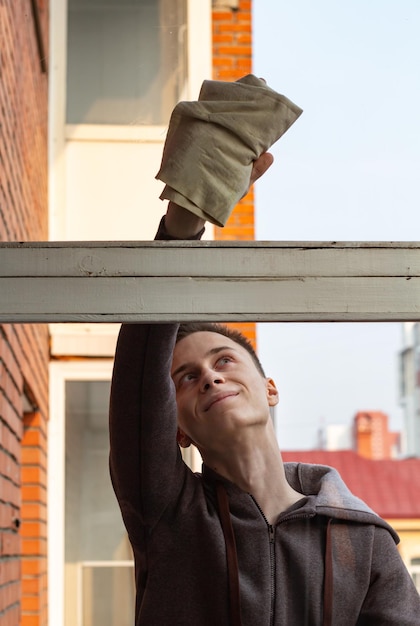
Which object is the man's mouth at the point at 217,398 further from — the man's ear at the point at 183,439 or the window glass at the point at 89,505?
the window glass at the point at 89,505

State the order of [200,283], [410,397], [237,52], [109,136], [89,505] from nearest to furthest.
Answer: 1. [200,283]
2. [410,397]
3. [237,52]
4. [109,136]
5. [89,505]

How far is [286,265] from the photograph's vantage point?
0.91 meters

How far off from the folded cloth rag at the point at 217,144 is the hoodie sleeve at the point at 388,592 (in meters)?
0.46

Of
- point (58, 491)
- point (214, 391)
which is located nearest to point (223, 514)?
point (214, 391)

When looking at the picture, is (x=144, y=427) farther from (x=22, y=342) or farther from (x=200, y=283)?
(x=22, y=342)

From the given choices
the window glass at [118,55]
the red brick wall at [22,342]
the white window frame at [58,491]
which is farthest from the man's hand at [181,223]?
the white window frame at [58,491]

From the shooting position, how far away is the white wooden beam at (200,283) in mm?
894

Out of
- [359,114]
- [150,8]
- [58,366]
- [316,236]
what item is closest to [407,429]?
[316,236]

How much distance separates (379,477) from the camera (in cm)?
137

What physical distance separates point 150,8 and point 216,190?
78 cm

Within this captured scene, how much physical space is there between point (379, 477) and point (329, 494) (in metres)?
0.16

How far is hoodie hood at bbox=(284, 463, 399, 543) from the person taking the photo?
1.21 m

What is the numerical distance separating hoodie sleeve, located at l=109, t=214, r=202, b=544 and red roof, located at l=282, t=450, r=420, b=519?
201mm

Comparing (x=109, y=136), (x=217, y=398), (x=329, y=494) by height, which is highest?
(x=109, y=136)
